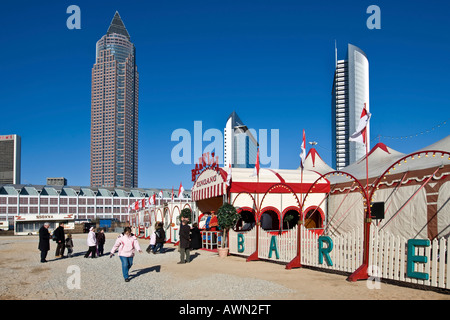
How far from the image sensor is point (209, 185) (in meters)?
21.8

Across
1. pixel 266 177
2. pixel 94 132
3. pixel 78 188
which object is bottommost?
pixel 78 188

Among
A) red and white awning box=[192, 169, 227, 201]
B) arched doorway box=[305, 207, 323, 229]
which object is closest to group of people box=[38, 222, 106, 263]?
red and white awning box=[192, 169, 227, 201]

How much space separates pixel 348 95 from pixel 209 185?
107028mm

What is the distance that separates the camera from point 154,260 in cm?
1493

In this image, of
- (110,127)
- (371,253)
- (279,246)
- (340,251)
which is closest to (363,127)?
(340,251)

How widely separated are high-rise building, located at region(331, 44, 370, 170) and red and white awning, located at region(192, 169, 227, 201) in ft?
318

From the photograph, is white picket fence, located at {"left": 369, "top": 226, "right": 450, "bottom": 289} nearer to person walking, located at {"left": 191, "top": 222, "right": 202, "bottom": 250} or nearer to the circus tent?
the circus tent

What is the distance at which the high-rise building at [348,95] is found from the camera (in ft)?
389

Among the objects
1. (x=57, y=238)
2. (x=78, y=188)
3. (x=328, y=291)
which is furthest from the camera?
(x=78, y=188)
